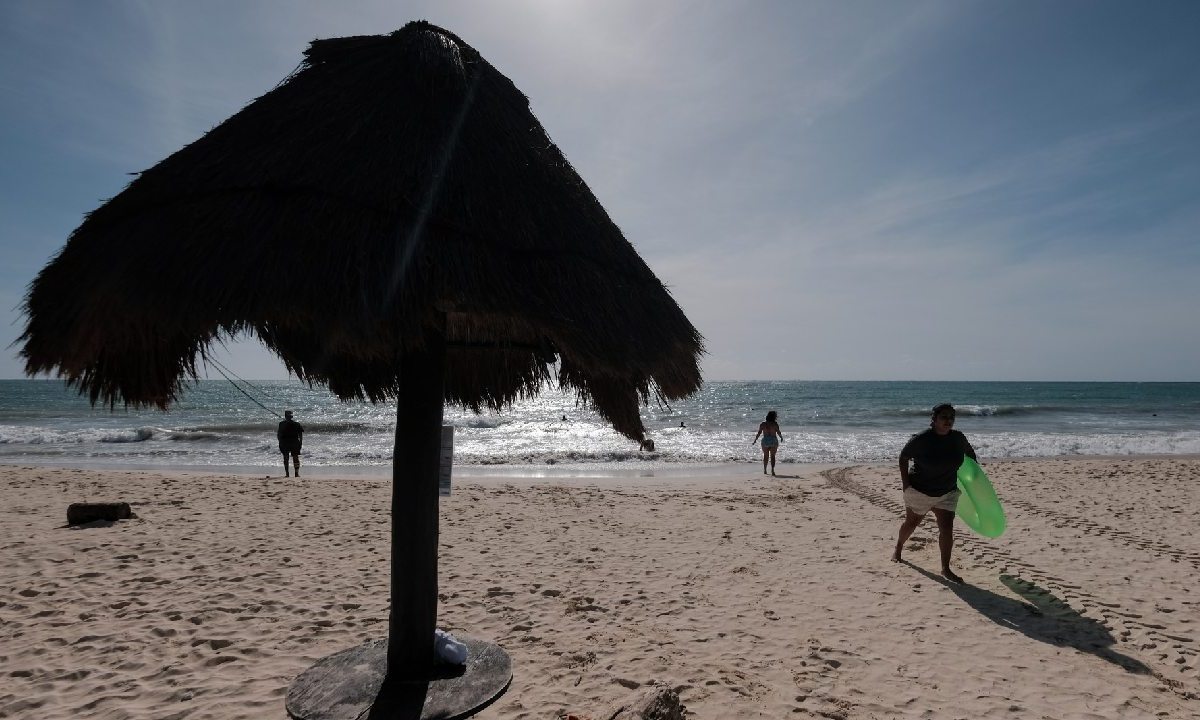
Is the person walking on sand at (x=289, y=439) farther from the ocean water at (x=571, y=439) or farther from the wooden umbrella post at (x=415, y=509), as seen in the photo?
the wooden umbrella post at (x=415, y=509)

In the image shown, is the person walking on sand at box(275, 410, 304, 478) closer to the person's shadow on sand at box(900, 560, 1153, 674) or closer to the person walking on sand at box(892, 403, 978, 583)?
the person walking on sand at box(892, 403, 978, 583)

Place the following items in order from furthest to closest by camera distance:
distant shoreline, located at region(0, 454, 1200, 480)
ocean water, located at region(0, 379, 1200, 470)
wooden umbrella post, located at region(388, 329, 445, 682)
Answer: ocean water, located at region(0, 379, 1200, 470), distant shoreline, located at region(0, 454, 1200, 480), wooden umbrella post, located at region(388, 329, 445, 682)

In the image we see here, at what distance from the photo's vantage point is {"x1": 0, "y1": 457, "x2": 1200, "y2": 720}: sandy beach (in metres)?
3.61

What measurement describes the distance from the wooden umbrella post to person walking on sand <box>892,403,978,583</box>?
14.6 ft

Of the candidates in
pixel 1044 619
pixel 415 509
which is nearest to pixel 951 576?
pixel 1044 619

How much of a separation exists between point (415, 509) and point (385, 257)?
1.40 m

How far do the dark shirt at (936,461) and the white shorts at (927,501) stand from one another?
3 centimetres

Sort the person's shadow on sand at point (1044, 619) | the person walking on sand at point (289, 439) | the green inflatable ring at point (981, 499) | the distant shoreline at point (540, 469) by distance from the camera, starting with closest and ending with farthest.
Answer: the person's shadow on sand at point (1044, 619) → the green inflatable ring at point (981, 499) → the person walking on sand at point (289, 439) → the distant shoreline at point (540, 469)

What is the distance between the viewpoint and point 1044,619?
A: 15.7 ft

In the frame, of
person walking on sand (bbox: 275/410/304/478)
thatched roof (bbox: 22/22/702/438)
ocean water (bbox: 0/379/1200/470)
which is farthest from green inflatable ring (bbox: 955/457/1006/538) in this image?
person walking on sand (bbox: 275/410/304/478)

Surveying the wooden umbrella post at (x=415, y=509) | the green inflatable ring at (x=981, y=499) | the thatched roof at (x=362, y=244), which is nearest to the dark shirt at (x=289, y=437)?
the thatched roof at (x=362, y=244)

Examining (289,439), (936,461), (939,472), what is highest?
(936,461)

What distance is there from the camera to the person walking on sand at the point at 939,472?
5.64 metres

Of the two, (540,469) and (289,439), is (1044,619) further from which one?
(289,439)
